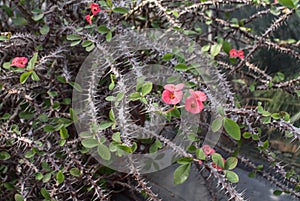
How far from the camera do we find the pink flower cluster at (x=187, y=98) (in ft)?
2.47

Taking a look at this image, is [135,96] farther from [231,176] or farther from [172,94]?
[231,176]

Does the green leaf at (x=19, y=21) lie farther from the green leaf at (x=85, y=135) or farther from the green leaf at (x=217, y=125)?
the green leaf at (x=217, y=125)

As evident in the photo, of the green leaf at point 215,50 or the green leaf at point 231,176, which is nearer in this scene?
the green leaf at point 231,176

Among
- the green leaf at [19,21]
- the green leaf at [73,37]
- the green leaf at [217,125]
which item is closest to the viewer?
the green leaf at [217,125]

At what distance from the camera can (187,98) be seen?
0.76 metres

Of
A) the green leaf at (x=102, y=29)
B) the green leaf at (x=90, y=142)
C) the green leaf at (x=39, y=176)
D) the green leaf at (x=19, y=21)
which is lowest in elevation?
the green leaf at (x=39, y=176)

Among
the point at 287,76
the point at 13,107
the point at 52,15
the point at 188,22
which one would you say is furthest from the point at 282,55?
the point at 13,107

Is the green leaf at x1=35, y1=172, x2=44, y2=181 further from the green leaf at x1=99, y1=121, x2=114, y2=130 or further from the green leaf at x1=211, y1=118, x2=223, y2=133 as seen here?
the green leaf at x1=211, y1=118, x2=223, y2=133

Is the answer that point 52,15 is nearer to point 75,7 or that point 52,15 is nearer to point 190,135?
point 75,7

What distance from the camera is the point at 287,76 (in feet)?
5.00

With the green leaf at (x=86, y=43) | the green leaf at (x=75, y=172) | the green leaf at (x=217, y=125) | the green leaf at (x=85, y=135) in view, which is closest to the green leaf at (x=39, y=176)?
the green leaf at (x=75, y=172)

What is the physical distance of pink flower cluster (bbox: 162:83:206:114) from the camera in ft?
2.47

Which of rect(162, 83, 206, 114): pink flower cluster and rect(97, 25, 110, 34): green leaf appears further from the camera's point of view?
rect(97, 25, 110, 34): green leaf

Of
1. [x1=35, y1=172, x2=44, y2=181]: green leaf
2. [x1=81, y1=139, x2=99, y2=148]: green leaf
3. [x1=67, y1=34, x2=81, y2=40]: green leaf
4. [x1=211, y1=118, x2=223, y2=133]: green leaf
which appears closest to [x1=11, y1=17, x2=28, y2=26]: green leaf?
[x1=67, y1=34, x2=81, y2=40]: green leaf
